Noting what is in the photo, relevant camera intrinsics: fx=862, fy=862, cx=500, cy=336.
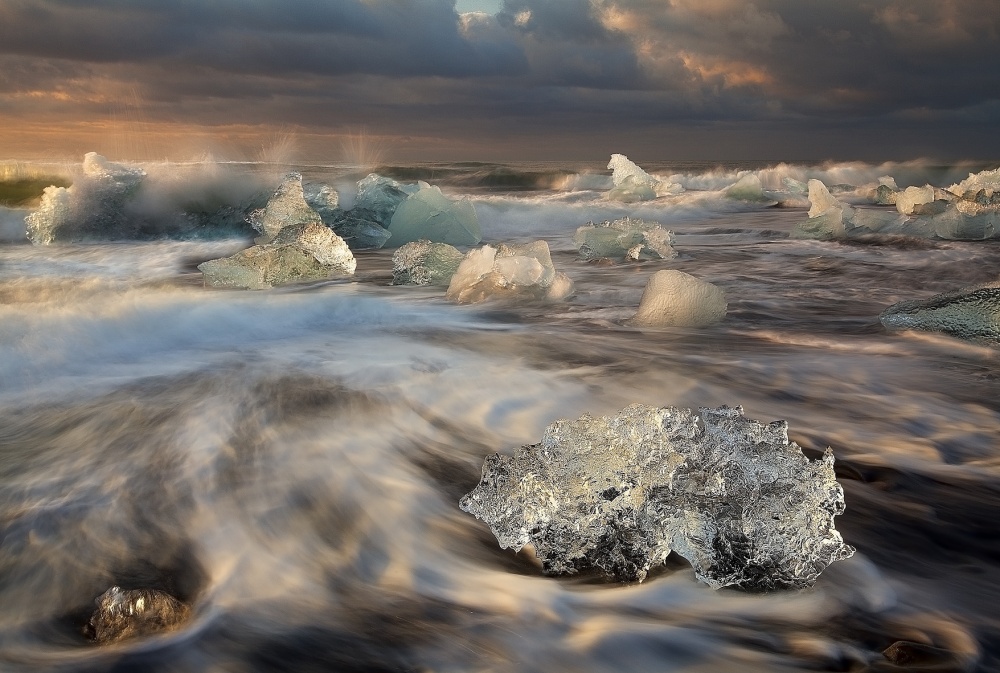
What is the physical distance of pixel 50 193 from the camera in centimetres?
1094

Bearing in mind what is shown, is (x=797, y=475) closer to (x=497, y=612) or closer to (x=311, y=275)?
(x=497, y=612)

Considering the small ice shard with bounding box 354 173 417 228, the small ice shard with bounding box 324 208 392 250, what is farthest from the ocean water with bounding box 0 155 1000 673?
the small ice shard with bounding box 354 173 417 228

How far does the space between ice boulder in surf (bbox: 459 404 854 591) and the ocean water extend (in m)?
0.07

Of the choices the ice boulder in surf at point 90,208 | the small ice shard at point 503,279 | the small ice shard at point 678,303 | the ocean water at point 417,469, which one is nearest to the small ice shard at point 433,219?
the ocean water at point 417,469

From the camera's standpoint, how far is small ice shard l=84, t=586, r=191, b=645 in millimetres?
1764

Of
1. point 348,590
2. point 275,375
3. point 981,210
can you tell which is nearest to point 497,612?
point 348,590

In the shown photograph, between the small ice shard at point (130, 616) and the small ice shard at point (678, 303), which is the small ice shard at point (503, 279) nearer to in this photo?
the small ice shard at point (678, 303)

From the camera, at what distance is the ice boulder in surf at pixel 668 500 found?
6.11 ft

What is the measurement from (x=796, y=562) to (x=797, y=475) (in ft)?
0.62

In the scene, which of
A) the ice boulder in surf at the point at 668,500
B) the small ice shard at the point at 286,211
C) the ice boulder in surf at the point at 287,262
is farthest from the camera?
the small ice shard at the point at 286,211

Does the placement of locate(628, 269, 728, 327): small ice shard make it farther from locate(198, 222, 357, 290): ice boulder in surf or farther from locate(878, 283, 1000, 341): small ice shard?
locate(198, 222, 357, 290): ice boulder in surf

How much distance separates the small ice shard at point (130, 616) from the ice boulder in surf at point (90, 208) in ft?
32.5

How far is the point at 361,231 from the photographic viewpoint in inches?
383

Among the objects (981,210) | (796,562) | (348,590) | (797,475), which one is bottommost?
(348,590)
